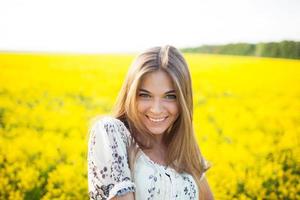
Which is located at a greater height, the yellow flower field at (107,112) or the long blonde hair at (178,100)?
the long blonde hair at (178,100)

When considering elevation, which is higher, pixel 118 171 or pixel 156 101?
pixel 156 101

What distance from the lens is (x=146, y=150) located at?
1831 millimetres

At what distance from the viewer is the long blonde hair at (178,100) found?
1720 mm

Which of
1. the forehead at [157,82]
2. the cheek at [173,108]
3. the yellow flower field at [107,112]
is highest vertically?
the forehead at [157,82]

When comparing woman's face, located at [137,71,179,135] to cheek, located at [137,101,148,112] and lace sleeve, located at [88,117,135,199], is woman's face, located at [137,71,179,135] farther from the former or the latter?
lace sleeve, located at [88,117,135,199]

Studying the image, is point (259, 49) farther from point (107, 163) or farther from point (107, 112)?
point (107, 163)

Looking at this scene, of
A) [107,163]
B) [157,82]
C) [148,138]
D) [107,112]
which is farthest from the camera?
[107,112]

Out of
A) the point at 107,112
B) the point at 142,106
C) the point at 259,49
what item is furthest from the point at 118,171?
the point at 259,49

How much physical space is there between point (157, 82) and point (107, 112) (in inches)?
92.6

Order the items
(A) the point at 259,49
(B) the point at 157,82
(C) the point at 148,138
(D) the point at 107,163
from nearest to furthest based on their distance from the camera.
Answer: (D) the point at 107,163, (B) the point at 157,82, (C) the point at 148,138, (A) the point at 259,49

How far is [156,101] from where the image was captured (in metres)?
1.76

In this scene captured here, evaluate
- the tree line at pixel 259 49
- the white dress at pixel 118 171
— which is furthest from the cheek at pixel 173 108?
the tree line at pixel 259 49

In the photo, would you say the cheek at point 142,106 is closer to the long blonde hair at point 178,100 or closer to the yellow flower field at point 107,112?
the long blonde hair at point 178,100

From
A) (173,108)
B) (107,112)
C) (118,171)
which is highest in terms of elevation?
(173,108)
